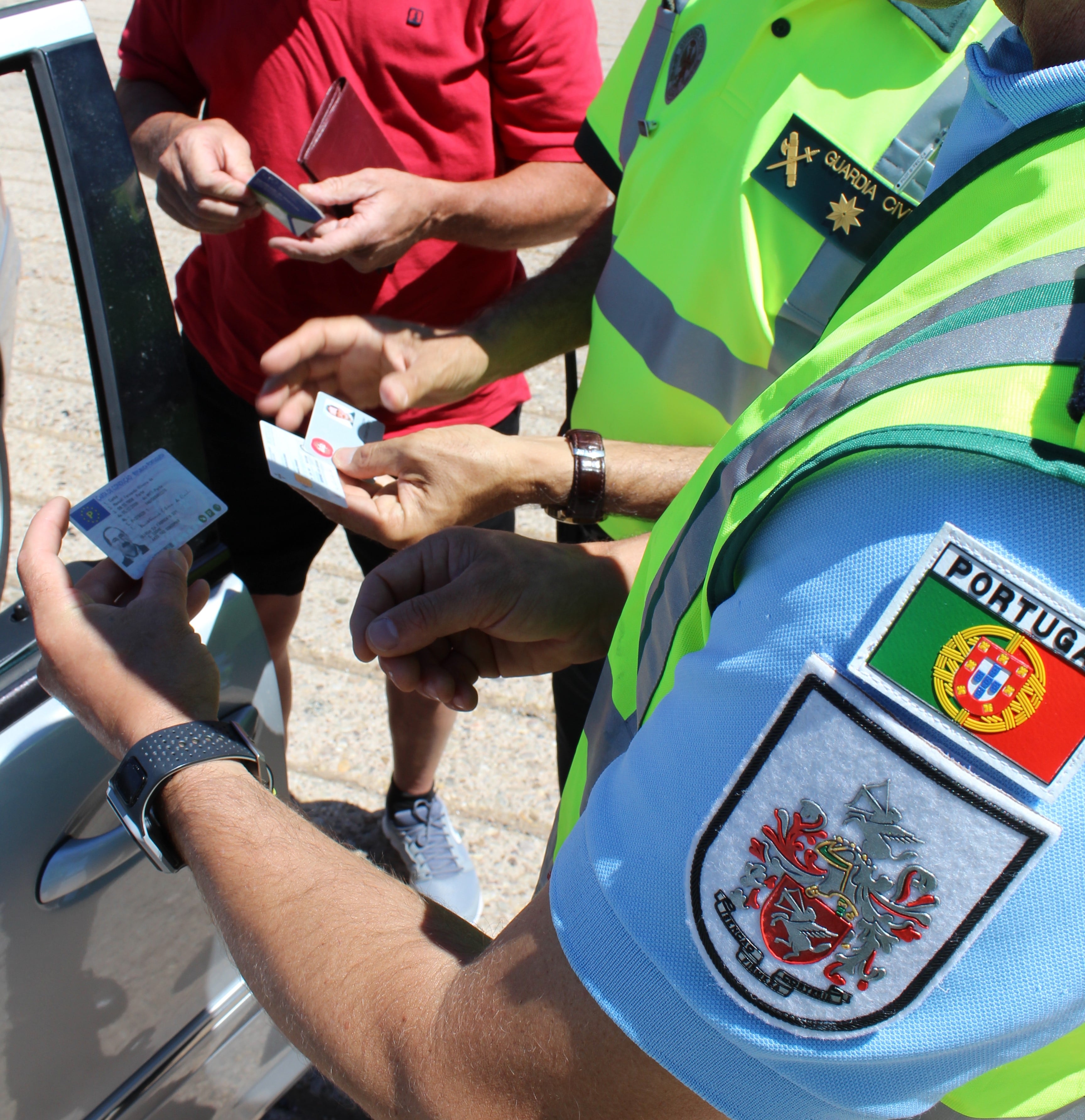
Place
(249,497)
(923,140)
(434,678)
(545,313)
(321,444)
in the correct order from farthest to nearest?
1. (249,497)
2. (545,313)
3. (321,444)
4. (434,678)
5. (923,140)

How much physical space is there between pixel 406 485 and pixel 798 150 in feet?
2.56

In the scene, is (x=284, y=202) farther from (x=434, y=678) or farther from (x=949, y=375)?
(x=949, y=375)

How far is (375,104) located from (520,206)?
0.37 m

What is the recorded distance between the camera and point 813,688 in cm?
54

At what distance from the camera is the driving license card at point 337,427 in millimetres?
1640

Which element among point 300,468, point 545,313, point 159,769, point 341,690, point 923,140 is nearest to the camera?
point 159,769

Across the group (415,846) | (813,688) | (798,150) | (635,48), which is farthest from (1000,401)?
(415,846)

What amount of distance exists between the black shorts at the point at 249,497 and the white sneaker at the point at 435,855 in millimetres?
707

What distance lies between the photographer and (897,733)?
0.52 metres

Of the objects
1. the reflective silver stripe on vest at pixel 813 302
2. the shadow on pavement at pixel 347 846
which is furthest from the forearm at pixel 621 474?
the shadow on pavement at pixel 347 846

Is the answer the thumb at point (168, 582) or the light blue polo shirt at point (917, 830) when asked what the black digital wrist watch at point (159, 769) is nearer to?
the thumb at point (168, 582)

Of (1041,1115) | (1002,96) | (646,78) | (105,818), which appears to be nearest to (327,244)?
(646,78)

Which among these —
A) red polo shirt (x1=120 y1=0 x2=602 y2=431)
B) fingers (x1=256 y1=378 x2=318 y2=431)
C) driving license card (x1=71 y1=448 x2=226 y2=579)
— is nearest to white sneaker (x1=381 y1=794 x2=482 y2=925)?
red polo shirt (x1=120 y1=0 x2=602 y2=431)

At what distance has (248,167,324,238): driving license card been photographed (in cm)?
171
